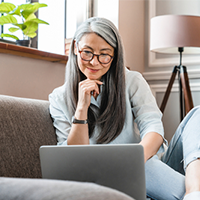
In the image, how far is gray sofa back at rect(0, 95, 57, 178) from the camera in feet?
2.95

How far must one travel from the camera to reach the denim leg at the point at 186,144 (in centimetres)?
97

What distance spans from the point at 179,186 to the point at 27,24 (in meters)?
1.26

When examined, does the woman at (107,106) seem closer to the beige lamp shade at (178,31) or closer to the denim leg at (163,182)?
the denim leg at (163,182)

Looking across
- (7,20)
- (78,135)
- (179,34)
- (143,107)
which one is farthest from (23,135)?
(179,34)

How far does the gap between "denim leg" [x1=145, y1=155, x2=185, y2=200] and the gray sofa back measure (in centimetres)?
37

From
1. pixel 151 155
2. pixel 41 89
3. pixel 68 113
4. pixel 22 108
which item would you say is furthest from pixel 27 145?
pixel 41 89

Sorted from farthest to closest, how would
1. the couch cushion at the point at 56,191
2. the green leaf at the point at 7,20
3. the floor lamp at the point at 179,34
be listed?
1. the floor lamp at the point at 179,34
2. the green leaf at the point at 7,20
3. the couch cushion at the point at 56,191

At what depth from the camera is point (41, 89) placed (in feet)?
5.68

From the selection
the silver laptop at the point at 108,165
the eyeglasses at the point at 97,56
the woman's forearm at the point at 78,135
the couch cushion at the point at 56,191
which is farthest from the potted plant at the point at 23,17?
the couch cushion at the point at 56,191

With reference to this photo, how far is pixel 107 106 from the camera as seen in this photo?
1189 millimetres

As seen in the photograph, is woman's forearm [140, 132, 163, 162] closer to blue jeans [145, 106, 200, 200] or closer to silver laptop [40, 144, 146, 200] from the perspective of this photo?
blue jeans [145, 106, 200, 200]

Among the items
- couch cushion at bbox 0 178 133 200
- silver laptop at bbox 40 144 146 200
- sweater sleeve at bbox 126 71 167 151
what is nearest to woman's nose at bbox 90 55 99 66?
sweater sleeve at bbox 126 71 167 151

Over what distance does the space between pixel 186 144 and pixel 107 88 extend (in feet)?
1.30

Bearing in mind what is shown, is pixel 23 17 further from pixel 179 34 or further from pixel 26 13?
pixel 179 34
